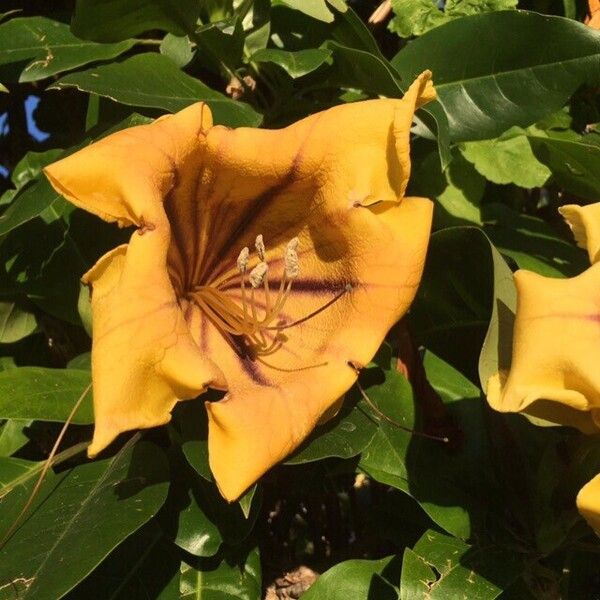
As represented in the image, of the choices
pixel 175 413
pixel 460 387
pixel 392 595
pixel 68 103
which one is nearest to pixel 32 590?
pixel 175 413

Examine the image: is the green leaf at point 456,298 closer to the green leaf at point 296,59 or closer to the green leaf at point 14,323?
the green leaf at point 296,59

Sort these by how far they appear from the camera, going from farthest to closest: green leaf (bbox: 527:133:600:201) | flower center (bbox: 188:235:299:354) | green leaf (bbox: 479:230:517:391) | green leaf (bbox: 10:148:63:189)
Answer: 1. green leaf (bbox: 10:148:63:189)
2. green leaf (bbox: 527:133:600:201)
3. flower center (bbox: 188:235:299:354)
4. green leaf (bbox: 479:230:517:391)

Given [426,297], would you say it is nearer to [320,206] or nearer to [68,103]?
[320,206]

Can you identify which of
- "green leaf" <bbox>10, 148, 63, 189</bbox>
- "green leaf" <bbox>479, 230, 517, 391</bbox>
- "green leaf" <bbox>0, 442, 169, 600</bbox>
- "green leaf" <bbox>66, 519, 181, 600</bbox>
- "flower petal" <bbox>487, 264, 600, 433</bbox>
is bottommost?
"green leaf" <bbox>66, 519, 181, 600</bbox>

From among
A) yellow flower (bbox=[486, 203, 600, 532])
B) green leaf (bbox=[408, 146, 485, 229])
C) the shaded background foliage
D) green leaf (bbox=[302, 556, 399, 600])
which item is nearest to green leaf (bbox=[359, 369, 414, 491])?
the shaded background foliage

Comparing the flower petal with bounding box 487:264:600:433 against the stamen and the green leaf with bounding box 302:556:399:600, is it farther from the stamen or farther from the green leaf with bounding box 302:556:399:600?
the green leaf with bounding box 302:556:399:600

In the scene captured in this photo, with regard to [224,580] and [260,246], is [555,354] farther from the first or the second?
[224,580]

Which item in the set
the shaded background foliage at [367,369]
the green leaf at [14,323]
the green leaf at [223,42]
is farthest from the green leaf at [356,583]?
the green leaf at [223,42]
